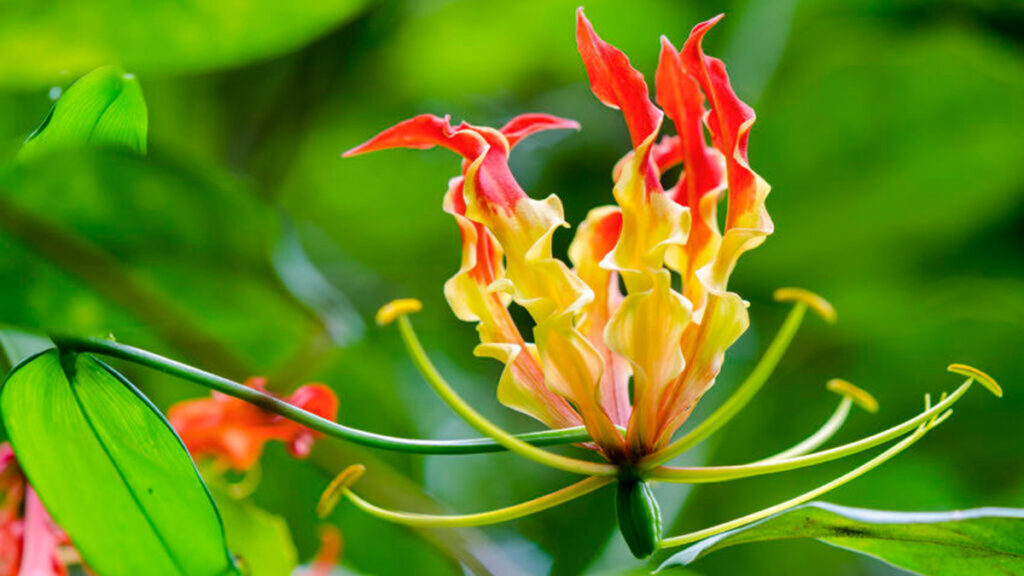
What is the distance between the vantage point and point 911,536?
0.52 m

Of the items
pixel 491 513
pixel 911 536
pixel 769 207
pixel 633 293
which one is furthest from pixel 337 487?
pixel 769 207

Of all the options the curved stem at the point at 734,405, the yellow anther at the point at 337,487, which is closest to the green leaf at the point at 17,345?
the yellow anther at the point at 337,487

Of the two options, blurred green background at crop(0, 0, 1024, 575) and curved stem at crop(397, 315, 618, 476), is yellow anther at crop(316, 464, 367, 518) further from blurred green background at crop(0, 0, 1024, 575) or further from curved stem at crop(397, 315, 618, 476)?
blurred green background at crop(0, 0, 1024, 575)

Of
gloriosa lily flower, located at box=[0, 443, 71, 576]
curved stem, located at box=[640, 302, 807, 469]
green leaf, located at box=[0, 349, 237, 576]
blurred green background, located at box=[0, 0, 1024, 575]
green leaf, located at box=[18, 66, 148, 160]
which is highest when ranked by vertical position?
green leaf, located at box=[18, 66, 148, 160]

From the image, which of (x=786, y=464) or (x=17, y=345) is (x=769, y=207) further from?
(x=17, y=345)

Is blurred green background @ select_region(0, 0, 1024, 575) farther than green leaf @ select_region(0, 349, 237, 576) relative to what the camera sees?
Yes

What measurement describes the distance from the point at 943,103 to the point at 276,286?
1.01 m

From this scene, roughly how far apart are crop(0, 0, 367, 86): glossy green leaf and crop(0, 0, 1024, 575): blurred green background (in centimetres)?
35

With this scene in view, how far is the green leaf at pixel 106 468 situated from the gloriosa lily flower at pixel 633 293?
4.5 inches

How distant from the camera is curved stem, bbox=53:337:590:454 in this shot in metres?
0.52

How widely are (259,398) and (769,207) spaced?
1.13 meters

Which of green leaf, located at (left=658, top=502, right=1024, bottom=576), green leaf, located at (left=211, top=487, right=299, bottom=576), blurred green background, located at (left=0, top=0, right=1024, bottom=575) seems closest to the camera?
green leaf, located at (left=658, top=502, right=1024, bottom=576)

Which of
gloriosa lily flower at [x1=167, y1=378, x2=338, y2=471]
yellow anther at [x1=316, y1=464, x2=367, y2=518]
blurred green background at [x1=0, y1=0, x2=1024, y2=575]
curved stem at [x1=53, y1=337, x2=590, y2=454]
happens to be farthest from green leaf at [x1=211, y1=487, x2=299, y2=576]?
blurred green background at [x1=0, y1=0, x2=1024, y2=575]

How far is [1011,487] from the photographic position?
4.56ft
